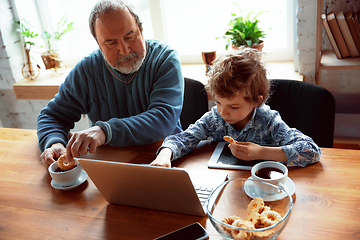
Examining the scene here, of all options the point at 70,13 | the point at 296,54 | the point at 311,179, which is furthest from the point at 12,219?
the point at 70,13

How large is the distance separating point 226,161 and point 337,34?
123 centimetres

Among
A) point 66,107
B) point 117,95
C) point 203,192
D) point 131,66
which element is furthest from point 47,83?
point 203,192

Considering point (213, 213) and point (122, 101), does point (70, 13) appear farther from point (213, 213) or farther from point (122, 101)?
point (213, 213)

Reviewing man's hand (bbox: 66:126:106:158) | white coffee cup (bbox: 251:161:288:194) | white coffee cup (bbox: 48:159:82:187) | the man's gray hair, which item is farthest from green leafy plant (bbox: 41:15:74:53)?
white coffee cup (bbox: 251:161:288:194)

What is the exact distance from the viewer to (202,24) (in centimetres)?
256

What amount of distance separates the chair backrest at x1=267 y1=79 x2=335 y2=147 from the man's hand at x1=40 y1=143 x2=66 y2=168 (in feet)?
3.18

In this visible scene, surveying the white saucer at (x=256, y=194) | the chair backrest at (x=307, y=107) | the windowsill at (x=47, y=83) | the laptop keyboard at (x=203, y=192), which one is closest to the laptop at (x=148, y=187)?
the laptop keyboard at (x=203, y=192)

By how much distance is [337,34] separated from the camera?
186cm

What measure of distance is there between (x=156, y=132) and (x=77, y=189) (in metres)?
0.41

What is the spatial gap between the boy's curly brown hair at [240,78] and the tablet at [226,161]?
21 centimetres

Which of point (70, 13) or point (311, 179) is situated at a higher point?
point (70, 13)

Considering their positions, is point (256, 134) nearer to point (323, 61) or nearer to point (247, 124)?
point (247, 124)

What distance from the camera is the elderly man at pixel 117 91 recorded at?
1300 millimetres

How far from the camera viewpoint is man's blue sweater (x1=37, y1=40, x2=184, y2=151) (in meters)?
1.43
